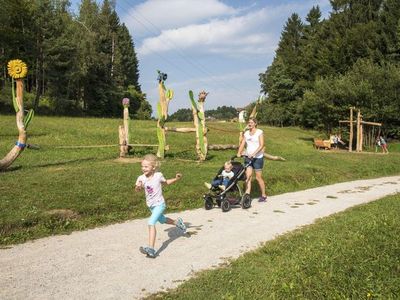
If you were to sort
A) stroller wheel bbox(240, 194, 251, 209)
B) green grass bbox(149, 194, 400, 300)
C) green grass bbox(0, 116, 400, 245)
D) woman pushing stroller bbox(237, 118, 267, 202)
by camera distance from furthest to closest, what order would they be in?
woman pushing stroller bbox(237, 118, 267, 202), stroller wheel bbox(240, 194, 251, 209), green grass bbox(0, 116, 400, 245), green grass bbox(149, 194, 400, 300)

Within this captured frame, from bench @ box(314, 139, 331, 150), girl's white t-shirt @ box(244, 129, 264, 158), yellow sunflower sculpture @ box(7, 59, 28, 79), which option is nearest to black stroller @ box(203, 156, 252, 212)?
girl's white t-shirt @ box(244, 129, 264, 158)

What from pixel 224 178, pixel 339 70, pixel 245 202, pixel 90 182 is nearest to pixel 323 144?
pixel 339 70

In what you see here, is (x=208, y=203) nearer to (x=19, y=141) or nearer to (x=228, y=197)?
(x=228, y=197)

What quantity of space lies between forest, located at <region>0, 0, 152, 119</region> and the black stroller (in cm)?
3457

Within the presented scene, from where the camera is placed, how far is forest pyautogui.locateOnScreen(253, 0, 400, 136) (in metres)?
32.9

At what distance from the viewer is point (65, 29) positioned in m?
45.9

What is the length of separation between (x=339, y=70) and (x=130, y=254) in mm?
48689

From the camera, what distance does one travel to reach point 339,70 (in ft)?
165

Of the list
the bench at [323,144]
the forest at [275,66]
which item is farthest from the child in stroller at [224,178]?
the forest at [275,66]

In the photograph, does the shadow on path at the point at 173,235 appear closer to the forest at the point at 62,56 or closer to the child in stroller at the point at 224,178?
the child in stroller at the point at 224,178

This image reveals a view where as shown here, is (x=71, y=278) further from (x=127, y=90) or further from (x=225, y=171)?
(x=127, y=90)

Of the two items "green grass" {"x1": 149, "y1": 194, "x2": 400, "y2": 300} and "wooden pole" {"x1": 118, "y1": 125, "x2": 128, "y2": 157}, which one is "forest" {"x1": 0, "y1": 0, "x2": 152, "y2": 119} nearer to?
"wooden pole" {"x1": 118, "y1": 125, "x2": 128, "y2": 157}

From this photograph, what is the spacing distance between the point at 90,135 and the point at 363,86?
2059 centimetres

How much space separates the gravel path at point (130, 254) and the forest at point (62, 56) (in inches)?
1409
